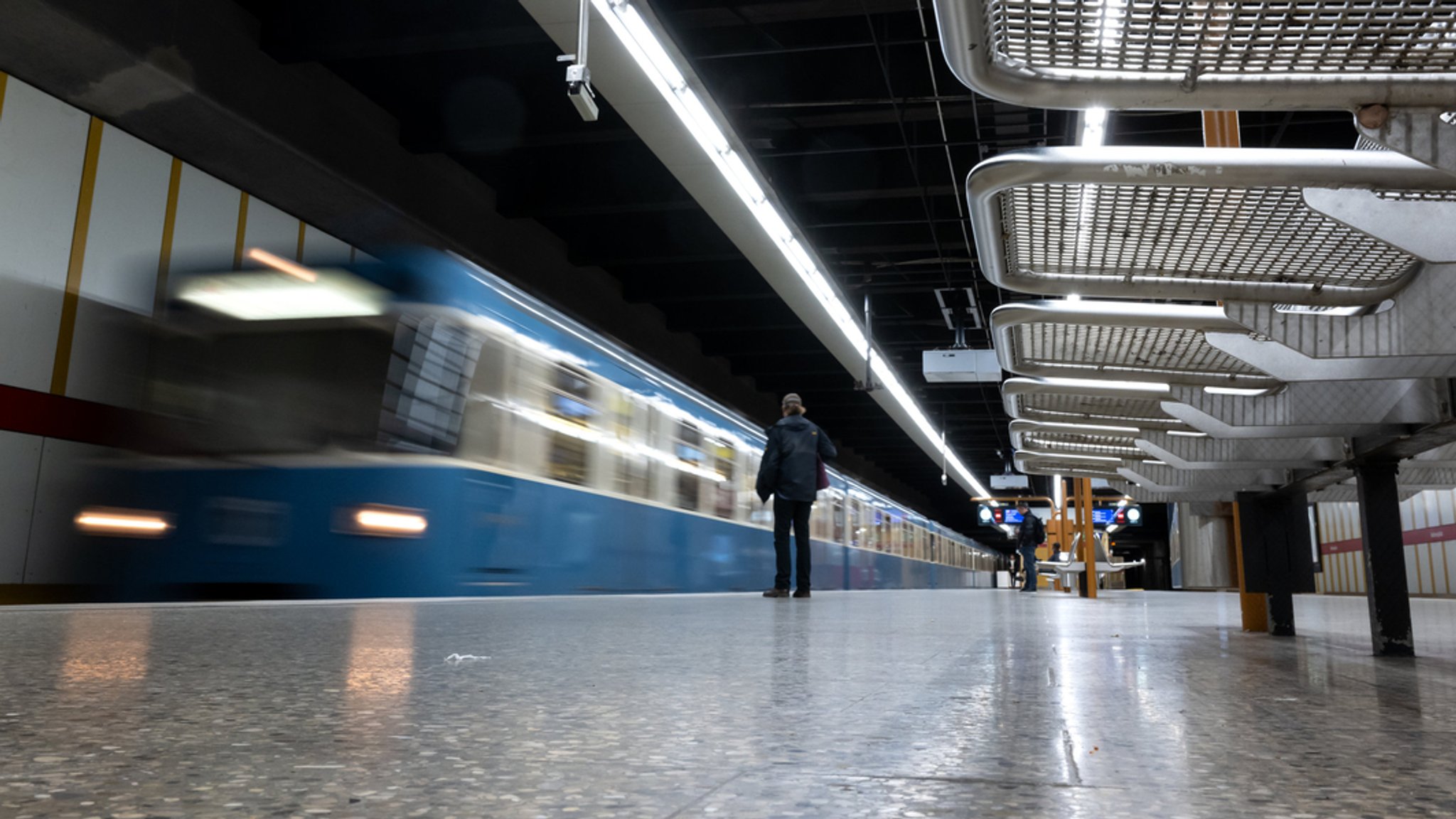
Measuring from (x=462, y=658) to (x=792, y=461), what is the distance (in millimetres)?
6482

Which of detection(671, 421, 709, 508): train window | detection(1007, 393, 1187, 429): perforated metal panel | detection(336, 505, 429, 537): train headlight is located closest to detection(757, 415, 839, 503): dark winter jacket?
detection(671, 421, 709, 508): train window

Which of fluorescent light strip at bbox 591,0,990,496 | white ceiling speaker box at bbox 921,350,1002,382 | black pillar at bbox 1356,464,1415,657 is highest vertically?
fluorescent light strip at bbox 591,0,990,496

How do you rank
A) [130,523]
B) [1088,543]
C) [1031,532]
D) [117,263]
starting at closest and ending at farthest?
1. [130,523]
2. [117,263]
3. [1088,543]
4. [1031,532]

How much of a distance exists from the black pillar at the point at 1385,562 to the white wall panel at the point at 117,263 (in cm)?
862

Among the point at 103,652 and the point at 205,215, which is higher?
the point at 205,215

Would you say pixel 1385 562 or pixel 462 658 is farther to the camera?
pixel 1385 562

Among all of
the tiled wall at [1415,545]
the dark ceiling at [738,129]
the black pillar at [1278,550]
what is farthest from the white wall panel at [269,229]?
the tiled wall at [1415,545]

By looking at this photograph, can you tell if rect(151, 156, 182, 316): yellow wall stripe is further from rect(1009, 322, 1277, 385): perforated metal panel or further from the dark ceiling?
rect(1009, 322, 1277, 385): perforated metal panel

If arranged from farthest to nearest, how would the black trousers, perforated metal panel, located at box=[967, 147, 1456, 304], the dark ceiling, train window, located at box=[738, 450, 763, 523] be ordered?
train window, located at box=[738, 450, 763, 523]
the black trousers
the dark ceiling
perforated metal panel, located at box=[967, 147, 1456, 304]

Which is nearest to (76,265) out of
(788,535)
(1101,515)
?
(788,535)

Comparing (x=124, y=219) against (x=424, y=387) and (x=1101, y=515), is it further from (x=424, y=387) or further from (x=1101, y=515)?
(x=1101, y=515)

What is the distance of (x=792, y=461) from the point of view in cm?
853

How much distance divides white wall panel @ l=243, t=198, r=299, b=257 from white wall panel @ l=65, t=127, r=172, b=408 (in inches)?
35.3

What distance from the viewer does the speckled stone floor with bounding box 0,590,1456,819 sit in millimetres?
834
